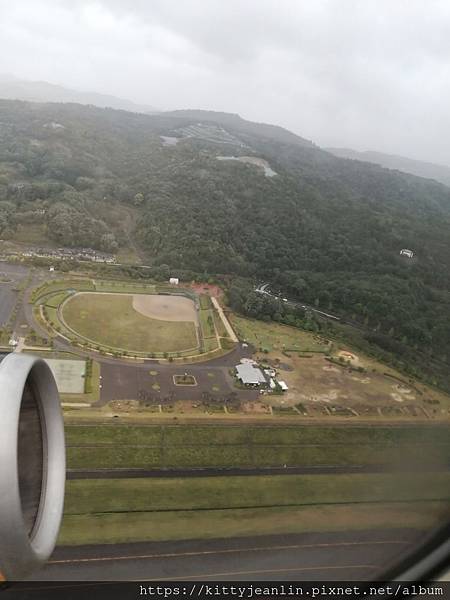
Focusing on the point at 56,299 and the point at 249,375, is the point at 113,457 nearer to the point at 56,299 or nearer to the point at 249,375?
the point at 249,375

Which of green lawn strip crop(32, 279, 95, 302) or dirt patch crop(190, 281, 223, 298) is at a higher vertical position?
dirt patch crop(190, 281, 223, 298)

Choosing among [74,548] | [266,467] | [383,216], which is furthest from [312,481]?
[383,216]

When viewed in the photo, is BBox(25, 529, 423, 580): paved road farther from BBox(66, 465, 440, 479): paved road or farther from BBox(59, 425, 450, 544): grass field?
BBox(66, 465, 440, 479): paved road

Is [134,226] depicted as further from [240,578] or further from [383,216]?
[240,578]

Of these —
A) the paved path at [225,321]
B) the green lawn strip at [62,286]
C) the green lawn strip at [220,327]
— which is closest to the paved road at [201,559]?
the paved path at [225,321]

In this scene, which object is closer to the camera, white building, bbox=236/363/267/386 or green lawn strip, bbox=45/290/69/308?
white building, bbox=236/363/267/386

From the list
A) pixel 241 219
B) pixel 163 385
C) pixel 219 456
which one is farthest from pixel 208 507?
pixel 241 219

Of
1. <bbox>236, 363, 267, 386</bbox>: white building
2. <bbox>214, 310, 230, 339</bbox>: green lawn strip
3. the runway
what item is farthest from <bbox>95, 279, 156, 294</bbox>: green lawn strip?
the runway
